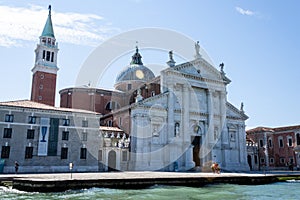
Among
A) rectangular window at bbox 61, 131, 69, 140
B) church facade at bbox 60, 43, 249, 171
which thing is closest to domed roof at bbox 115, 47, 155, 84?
church facade at bbox 60, 43, 249, 171

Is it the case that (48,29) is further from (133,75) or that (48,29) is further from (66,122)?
(66,122)

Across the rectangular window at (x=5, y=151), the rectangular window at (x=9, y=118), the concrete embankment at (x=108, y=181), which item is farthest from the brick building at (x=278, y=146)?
the rectangular window at (x=9, y=118)

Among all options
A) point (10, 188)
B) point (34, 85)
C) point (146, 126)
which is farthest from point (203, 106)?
point (10, 188)

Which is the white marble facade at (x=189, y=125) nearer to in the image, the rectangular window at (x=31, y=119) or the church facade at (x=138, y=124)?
the church facade at (x=138, y=124)

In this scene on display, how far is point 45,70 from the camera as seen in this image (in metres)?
44.4

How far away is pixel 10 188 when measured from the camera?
17.2 m

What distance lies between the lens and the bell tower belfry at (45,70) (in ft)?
144

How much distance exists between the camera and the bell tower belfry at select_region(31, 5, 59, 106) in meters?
43.8

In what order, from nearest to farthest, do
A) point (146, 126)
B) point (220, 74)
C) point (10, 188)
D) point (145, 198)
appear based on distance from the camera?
point (145, 198)
point (10, 188)
point (146, 126)
point (220, 74)

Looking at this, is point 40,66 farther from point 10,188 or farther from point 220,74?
point 10,188

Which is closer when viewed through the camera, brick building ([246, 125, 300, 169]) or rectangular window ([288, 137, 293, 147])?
brick building ([246, 125, 300, 169])

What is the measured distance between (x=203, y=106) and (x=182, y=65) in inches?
247

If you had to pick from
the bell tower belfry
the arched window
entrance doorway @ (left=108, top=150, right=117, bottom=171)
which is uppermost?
the bell tower belfry

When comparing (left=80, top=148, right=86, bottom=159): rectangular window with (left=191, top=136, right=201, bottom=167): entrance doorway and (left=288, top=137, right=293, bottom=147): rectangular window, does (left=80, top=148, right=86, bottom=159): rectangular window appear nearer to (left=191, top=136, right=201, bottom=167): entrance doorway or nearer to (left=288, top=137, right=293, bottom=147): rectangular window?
(left=191, top=136, right=201, bottom=167): entrance doorway
